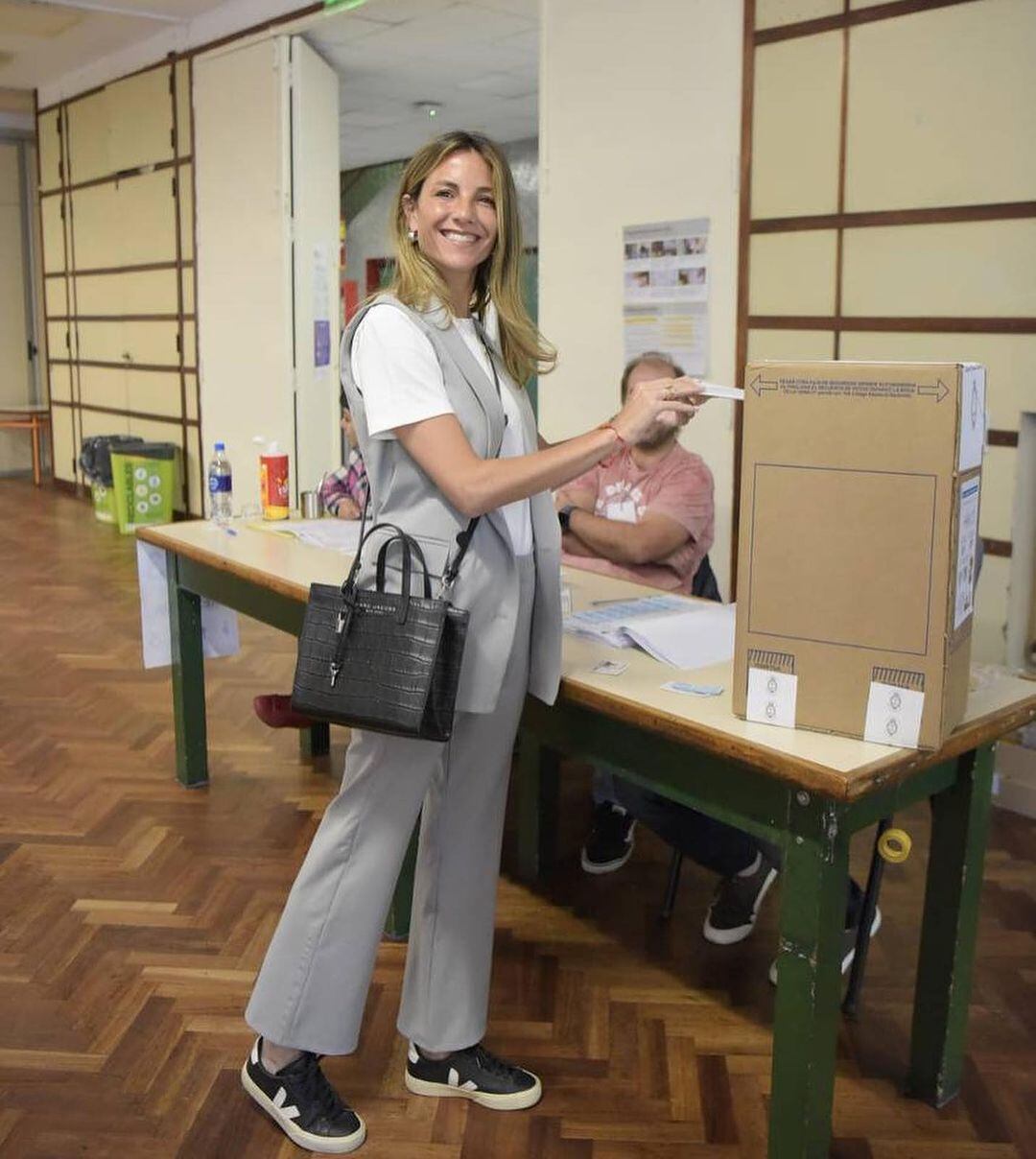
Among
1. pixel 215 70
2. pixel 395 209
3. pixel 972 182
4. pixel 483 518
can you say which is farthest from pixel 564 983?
pixel 215 70

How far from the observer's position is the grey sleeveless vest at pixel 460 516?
5.86ft

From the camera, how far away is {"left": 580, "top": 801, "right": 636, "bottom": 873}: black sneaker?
9.86 ft

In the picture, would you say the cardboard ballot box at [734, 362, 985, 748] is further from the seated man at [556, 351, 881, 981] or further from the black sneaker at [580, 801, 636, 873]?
the black sneaker at [580, 801, 636, 873]

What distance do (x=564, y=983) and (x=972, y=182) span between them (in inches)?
102

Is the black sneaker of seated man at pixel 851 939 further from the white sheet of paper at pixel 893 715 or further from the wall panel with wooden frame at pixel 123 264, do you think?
the wall panel with wooden frame at pixel 123 264

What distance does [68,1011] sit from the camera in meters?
2.33

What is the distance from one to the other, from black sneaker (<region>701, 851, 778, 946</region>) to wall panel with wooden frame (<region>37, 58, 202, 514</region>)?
235 inches

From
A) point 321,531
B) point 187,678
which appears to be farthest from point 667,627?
point 187,678

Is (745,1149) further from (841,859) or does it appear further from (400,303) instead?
(400,303)

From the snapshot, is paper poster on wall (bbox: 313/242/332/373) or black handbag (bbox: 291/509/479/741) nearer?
black handbag (bbox: 291/509/479/741)

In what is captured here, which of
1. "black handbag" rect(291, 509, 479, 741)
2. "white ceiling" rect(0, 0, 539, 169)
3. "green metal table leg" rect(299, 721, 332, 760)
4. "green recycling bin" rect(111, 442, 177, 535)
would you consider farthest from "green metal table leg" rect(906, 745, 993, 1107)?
"green recycling bin" rect(111, 442, 177, 535)

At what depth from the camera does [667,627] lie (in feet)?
7.39

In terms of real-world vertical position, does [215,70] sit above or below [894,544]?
above

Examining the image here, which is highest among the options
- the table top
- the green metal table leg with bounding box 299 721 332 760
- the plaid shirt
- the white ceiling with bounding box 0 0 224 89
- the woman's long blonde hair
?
the white ceiling with bounding box 0 0 224 89
